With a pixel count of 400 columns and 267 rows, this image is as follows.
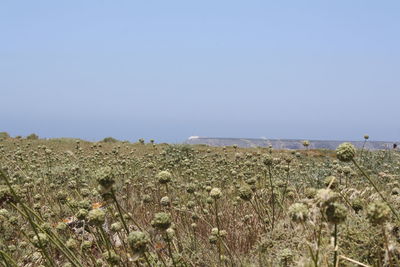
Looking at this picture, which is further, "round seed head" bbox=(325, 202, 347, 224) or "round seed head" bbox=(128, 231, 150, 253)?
"round seed head" bbox=(128, 231, 150, 253)

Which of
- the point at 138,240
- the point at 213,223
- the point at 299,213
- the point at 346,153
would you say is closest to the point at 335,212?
the point at 299,213

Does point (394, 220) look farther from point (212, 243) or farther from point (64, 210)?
point (64, 210)

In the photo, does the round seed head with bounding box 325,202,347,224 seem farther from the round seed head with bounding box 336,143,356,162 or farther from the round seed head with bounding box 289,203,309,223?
the round seed head with bounding box 336,143,356,162

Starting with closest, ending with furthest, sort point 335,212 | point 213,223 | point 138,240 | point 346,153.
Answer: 1. point 335,212
2. point 138,240
3. point 346,153
4. point 213,223

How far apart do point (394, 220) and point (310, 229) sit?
0.63m

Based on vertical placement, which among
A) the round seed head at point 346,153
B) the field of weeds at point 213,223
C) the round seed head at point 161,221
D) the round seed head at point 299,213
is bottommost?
the field of weeds at point 213,223

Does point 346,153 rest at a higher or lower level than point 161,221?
higher

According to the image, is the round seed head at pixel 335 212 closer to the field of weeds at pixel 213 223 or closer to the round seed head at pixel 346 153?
the field of weeds at pixel 213 223

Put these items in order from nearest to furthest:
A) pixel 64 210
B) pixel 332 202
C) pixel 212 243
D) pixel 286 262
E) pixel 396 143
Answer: pixel 332 202 → pixel 286 262 → pixel 212 243 → pixel 64 210 → pixel 396 143

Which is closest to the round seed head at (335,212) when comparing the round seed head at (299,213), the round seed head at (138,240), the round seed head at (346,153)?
the round seed head at (299,213)

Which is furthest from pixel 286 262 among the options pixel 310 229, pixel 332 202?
pixel 332 202

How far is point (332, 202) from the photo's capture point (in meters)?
1.80

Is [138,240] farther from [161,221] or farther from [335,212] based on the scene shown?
[335,212]

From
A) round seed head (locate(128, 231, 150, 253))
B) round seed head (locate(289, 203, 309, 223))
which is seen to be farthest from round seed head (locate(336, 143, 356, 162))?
round seed head (locate(128, 231, 150, 253))
